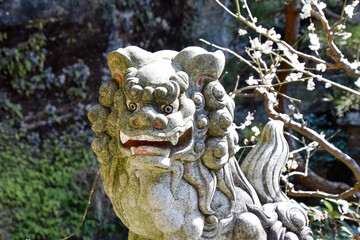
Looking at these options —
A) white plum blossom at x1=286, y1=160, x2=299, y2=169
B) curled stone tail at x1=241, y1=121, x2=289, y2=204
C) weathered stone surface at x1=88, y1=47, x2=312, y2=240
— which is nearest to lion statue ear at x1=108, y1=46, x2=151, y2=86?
weathered stone surface at x1=88, y1=47, x2=312, y2=240

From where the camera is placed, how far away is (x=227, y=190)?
2.02m

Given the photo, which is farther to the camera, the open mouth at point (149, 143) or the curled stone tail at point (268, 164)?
the curled stone tail at point (268, 164)

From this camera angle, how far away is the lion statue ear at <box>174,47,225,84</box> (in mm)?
1923

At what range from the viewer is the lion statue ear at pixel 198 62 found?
192 centimetres

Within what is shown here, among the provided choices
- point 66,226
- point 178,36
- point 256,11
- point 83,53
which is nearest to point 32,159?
point 66,226

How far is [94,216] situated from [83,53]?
198 cm

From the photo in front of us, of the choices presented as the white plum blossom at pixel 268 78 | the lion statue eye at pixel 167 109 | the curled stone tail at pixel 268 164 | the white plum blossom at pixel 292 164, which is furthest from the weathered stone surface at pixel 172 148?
the white plum blossom at pixel 268 78

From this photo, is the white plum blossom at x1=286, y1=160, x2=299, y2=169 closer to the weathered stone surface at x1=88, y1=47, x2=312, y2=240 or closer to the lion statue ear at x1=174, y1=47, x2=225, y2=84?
the weathered stone surface at x1=88, y1=47, x2=312, y2=240

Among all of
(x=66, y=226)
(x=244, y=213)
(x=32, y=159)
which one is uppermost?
(x=244, y=213)

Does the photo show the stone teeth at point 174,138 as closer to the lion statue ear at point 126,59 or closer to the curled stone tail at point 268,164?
the lion statue ear at point 126,59

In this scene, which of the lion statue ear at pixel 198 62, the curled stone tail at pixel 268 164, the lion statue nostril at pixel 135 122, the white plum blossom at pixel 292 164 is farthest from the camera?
the white plum blossom at pixel 292 164

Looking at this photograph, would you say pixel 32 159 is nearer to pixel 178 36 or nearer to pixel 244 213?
pixel 178 36

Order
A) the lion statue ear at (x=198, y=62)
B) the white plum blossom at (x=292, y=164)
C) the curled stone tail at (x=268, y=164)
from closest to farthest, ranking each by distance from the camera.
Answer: the lion statue ear at (x=198, y=62) < the curled stone tail at (x=268, y=164) < the white plum blossom at (x=292, y=164)

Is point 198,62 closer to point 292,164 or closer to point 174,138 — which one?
point 174,138
